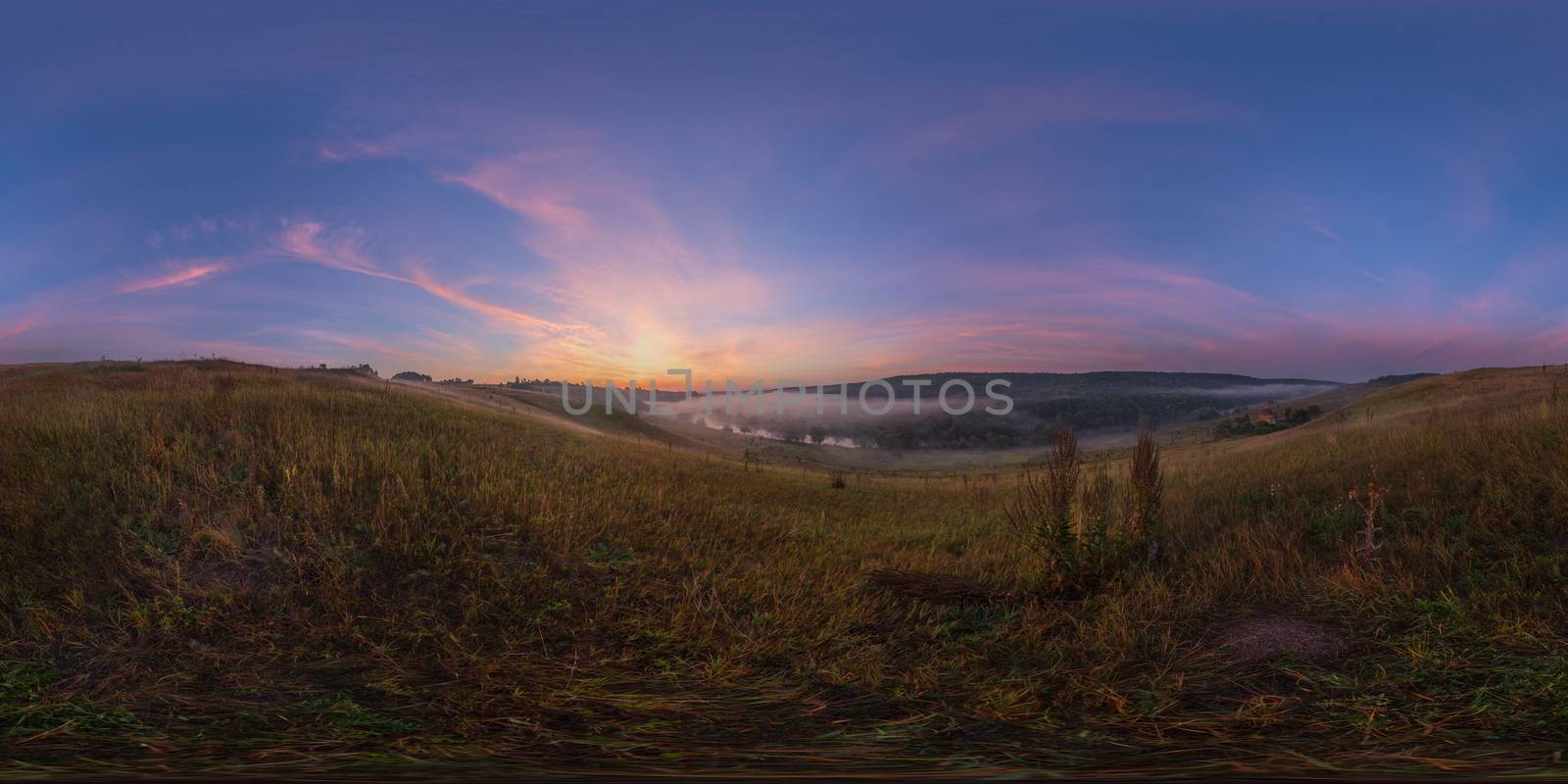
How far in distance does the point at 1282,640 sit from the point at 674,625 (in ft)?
13.0

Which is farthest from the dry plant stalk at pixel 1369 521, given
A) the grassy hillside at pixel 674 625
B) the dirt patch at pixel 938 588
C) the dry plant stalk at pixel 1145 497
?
the dirt patch at pixel 938 588

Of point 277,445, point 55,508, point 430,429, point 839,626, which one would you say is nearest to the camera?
point 839,626

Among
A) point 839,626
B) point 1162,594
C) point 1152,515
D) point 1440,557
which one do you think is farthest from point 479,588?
point 1440,557

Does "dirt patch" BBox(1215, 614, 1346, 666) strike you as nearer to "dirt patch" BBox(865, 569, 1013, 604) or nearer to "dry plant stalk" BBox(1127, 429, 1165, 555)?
"dirt patch" BBox(865, 569, 1013, 604)

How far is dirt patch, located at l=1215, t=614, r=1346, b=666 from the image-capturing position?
386 cm

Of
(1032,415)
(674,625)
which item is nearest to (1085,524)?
(674,625)

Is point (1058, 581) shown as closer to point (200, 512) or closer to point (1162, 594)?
point (1162, 594)

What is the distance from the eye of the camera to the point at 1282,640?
4020mm

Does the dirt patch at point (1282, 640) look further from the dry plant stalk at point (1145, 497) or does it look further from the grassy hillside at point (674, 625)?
the dry plant stalk at point (1145, 497)

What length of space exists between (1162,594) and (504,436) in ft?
32.6

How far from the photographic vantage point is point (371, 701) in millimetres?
3365

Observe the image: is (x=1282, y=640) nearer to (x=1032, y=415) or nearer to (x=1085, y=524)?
(x=1085, y=524)

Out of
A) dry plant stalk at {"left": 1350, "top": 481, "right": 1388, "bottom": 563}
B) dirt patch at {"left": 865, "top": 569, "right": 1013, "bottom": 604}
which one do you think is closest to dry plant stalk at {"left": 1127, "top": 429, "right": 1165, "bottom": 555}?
dry plant stalk at {"left": 1350, "top": 481, "right": 1388, "bottom": 563}

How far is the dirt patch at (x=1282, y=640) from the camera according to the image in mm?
3861
